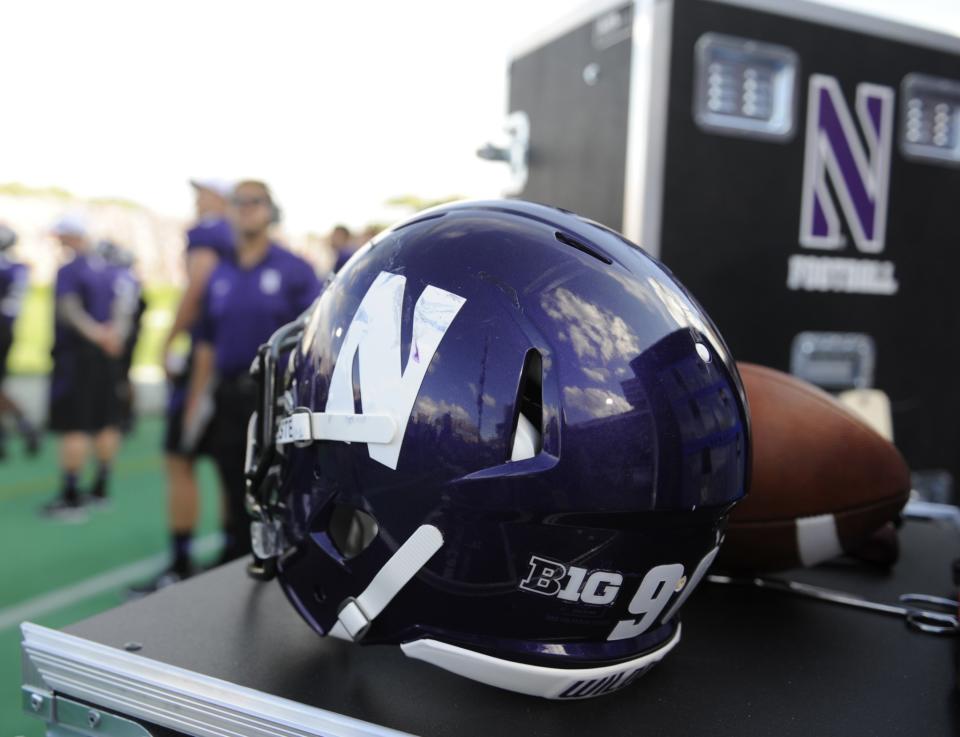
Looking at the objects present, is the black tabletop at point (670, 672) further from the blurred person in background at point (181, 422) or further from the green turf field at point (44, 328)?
the green turf field at point (44, 328)

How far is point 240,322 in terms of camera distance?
2.50m

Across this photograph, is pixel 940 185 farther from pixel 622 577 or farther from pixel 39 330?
pixel 39 330

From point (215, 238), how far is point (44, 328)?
317 inches

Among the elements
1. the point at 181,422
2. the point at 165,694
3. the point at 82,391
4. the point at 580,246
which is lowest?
the point at 82,391

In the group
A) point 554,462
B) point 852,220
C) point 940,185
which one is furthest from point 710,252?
point 554,462

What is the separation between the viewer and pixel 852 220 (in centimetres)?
196

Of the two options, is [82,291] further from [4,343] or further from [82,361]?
[4,343]

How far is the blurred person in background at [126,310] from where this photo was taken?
5.27 m

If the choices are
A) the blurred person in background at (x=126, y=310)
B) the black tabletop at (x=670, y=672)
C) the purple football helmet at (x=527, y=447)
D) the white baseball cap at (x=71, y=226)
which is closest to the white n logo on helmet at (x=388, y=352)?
the purple football helmet at (x=527, y=447)

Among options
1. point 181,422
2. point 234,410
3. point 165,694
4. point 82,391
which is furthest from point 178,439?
point 165,694

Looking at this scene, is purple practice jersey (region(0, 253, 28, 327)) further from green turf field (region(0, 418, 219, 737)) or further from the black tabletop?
the black tabletop

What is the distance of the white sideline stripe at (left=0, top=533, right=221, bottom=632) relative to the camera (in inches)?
92.9

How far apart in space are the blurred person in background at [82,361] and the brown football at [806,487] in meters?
3.57

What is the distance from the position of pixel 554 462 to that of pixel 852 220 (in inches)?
63.0
